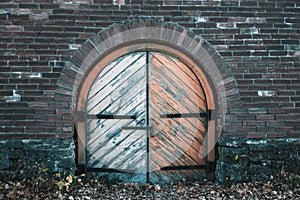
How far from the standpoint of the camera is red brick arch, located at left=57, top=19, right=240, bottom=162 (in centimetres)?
426

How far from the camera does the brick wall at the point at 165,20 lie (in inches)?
167

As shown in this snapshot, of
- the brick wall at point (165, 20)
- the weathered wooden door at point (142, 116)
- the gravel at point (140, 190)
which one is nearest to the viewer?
the gravel at point (140, 190)

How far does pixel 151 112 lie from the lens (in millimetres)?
4555

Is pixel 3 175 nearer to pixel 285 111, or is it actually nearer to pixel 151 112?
pixel 151 112

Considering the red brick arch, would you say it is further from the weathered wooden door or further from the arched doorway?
the weathered wooden door

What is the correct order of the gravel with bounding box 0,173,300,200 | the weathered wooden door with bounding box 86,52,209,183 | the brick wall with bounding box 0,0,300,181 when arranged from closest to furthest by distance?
the gravel with bounding box 0,173,300,200
the brick wall with bounding box 0,0,300,181
the weathered wooden door with bounding box 86,52,209,183

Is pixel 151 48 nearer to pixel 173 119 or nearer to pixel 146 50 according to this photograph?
pixel 146 50

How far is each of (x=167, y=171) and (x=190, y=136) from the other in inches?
24.8

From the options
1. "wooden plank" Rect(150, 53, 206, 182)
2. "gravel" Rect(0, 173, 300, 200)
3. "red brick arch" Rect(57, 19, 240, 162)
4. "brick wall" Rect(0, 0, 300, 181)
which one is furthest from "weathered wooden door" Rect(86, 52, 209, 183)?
"brick wall" Rect(0, 0, 300, 181)

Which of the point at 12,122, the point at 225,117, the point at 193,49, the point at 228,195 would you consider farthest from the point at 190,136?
the point at 12,122

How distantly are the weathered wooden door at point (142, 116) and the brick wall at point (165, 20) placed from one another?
527 mm

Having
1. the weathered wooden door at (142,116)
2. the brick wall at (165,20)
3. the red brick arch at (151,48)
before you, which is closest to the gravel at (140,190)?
the weathered wooden door at (142,116)

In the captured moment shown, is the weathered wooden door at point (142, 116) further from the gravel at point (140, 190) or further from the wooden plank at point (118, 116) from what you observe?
the gravel at point (140, 190)

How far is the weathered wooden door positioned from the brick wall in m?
0.53
